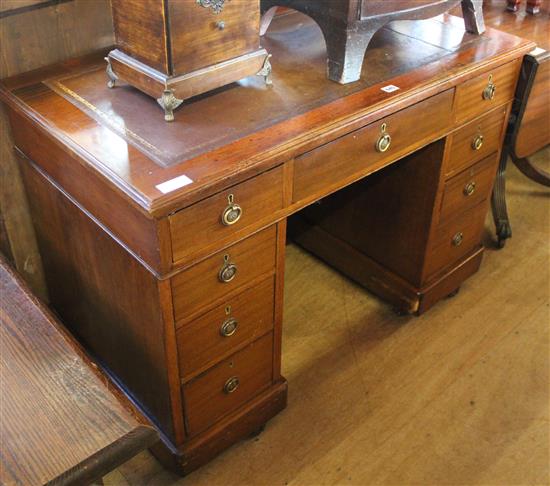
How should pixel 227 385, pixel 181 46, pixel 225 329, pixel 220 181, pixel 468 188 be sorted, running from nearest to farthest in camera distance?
1. pixel 220 181
2. pixel 181 46
3. pixel 225 329
4. pixel 227 385
5. pixel 468 188

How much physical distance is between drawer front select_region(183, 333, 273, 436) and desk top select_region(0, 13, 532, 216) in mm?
498

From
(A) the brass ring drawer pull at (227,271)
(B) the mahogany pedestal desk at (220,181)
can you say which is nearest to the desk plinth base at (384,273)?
(B) the mahogany pedestal desk at (220,181)

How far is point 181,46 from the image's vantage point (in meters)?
1.35

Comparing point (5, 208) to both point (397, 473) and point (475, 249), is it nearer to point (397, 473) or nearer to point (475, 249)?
point (397, 473)

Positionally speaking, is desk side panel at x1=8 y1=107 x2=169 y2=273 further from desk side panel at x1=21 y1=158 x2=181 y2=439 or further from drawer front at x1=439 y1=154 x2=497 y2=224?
drawer front at x1=439 y1=154 x2=497 y2=224

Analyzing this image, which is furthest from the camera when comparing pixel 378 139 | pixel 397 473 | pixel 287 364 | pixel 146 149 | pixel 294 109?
pixel 287 364

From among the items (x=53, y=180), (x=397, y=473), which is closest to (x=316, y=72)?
(x=53, y=180)

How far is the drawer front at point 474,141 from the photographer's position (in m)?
1.84

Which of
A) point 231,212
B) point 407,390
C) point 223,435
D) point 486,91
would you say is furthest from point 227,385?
point 486,91

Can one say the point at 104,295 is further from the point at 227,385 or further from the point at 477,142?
the point at 477,142

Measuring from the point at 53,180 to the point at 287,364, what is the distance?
873 millimetres

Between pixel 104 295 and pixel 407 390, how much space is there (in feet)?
2.94

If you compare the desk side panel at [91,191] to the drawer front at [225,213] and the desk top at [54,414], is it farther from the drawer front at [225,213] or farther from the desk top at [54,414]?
the desk top at [54,414]

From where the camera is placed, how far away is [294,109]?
1.45 m
